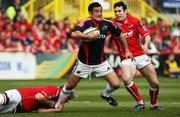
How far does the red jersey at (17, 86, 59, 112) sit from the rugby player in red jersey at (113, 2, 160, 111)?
176 centimetres

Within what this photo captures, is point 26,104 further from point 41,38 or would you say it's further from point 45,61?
point 41,38


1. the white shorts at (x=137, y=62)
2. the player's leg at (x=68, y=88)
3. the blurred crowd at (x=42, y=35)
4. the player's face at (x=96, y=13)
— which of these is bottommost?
the blurred crowd at (x=42, y=35)

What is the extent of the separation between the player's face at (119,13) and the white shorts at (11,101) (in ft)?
9.68

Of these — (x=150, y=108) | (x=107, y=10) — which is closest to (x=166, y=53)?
(x=107, y=10)

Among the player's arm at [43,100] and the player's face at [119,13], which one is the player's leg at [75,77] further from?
the player's face at [119,13]

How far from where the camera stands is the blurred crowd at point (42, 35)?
27.2 m

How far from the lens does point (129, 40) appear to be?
14695mm

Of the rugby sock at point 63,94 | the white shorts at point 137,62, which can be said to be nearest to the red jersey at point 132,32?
the white shorts at point 137,62

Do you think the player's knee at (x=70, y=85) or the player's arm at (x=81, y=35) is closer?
the player's arm at (x=81, y=35)

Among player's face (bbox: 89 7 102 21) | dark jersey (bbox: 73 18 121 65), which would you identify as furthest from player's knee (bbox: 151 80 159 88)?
player's face (bbox: 89 7 102 21)

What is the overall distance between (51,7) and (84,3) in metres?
1.68

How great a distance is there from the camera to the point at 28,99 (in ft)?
43.7

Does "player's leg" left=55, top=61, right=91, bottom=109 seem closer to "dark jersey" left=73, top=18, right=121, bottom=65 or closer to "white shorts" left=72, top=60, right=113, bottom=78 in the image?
"white shorts" left=72, top=60, right=113, bottom=78

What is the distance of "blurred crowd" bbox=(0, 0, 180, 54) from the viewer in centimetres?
2720
